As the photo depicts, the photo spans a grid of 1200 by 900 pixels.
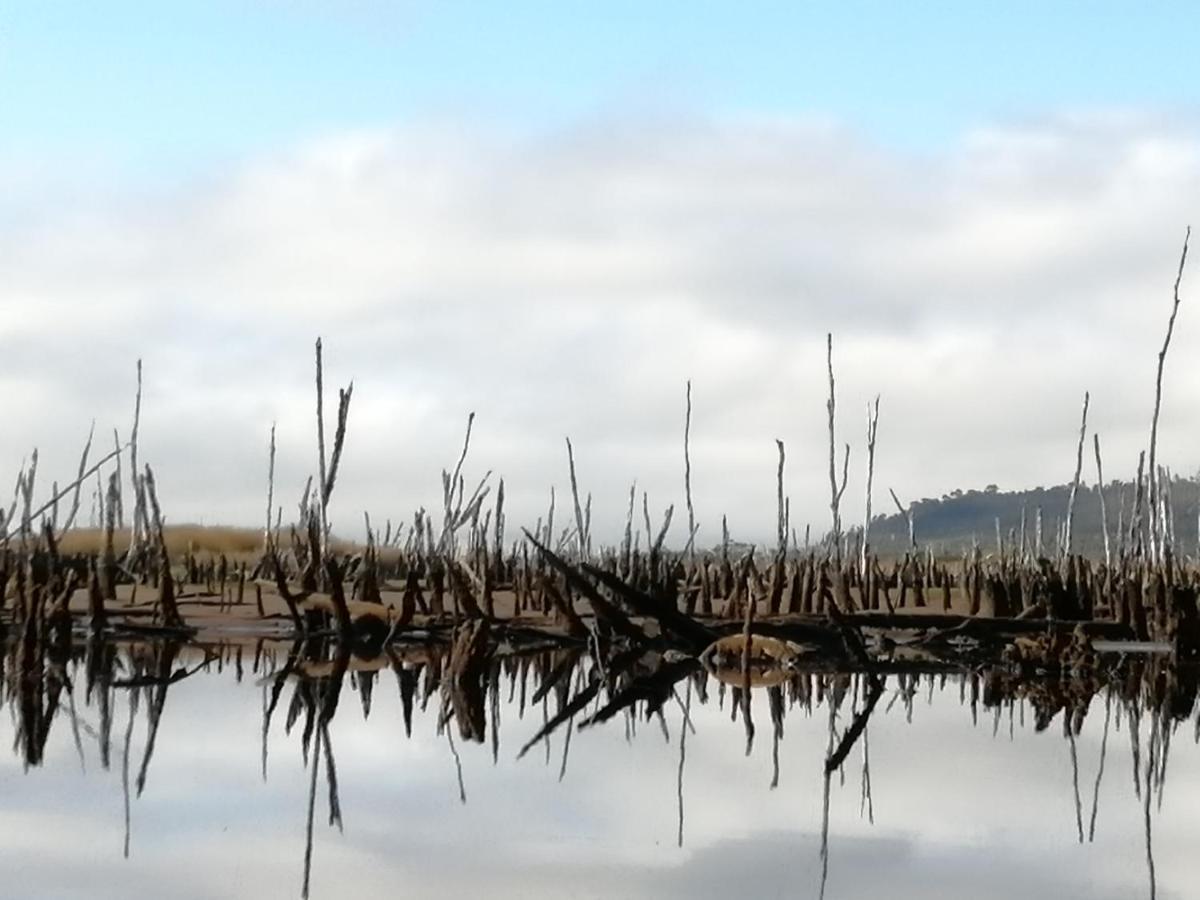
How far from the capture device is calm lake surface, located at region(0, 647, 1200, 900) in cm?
352

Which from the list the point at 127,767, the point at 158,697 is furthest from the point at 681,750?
the point at 158,697

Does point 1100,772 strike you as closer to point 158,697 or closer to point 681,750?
point 681,750

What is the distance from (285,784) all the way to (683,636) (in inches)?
173

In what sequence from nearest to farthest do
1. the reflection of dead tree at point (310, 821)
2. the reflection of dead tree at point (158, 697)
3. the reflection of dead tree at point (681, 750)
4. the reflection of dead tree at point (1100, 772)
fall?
the reflection of dead tree at point (310, 821), the reflection of dead tree at point (681, 750), the reflection of dead tree at point (1100, 772), the reflection of dead tree at point (158, 697)

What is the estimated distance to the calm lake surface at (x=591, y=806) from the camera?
3.52 metres

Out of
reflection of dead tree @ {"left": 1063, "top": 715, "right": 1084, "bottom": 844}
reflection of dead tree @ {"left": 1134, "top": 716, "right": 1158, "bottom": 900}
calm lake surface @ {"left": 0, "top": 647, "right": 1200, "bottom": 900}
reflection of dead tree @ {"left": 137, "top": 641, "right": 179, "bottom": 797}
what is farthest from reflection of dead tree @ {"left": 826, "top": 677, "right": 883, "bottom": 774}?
reflection of dead tree @ {"left": 137, "top": 641, "right": 179, "bottom": 797}

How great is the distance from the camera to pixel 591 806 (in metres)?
4.53

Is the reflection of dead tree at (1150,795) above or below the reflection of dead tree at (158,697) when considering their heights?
below

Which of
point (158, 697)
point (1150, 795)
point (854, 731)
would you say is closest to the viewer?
point (1150, 795)

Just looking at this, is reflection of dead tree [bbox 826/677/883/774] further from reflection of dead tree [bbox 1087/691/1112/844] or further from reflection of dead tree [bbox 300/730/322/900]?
reflection of dead tree [bbox 300/730/322/900]

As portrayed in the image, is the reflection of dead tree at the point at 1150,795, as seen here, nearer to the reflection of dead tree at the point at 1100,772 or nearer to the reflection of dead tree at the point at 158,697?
the reflection of dead tree at the point at 1100,772

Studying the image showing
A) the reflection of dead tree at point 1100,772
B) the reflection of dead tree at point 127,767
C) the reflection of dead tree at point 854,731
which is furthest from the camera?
the reflection of dead tree at point 854,731

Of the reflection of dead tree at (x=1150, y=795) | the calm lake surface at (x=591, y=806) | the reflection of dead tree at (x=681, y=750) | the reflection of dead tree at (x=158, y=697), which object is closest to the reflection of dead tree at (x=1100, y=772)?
the calm lake surface at (x=591, y=806)

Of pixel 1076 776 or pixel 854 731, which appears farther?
pixel 854 731
